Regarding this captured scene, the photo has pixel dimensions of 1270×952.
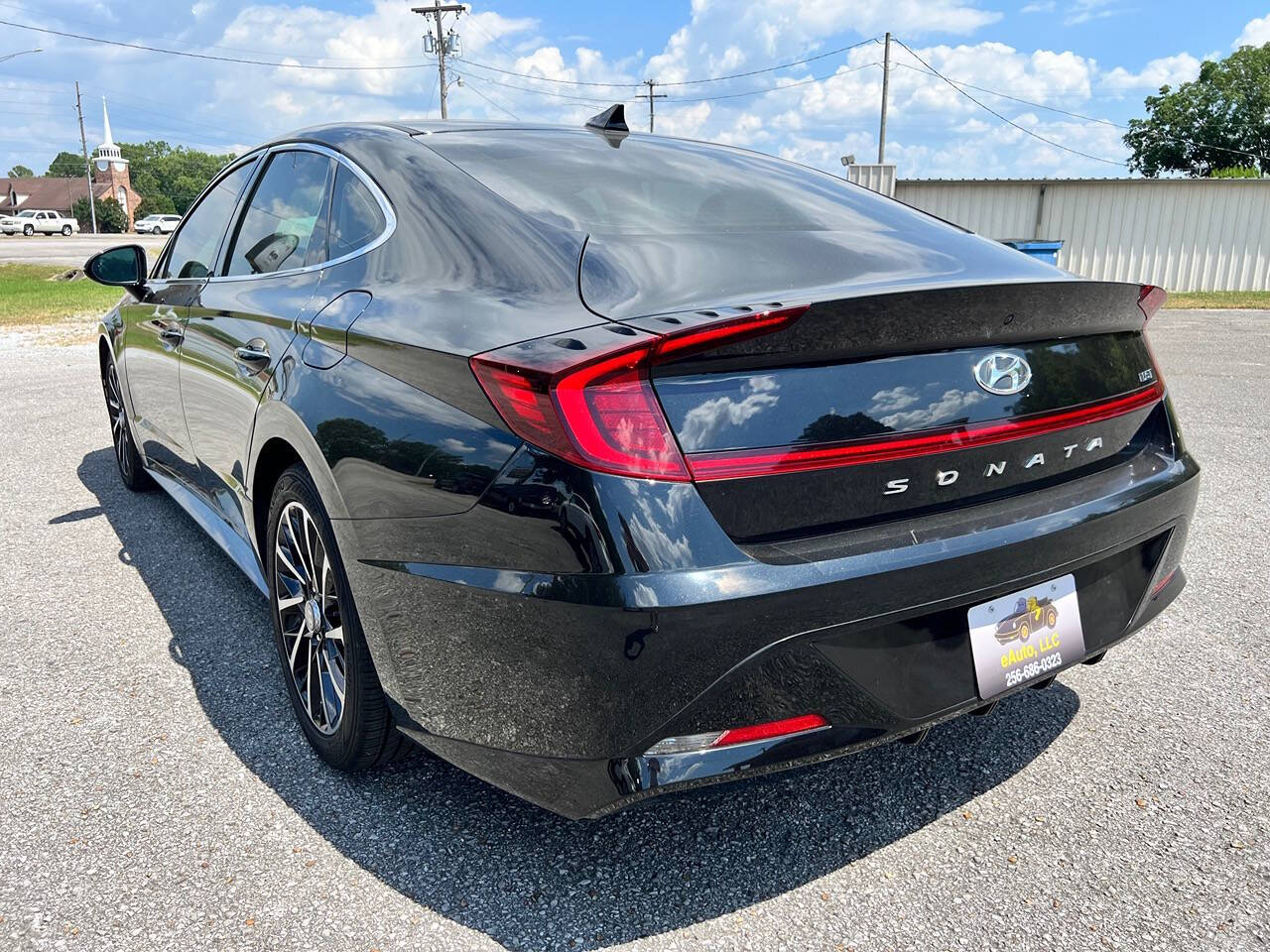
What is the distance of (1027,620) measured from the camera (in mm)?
1970

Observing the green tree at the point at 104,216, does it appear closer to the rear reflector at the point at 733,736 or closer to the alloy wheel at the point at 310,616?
the alloy wheel at the point at 310,616

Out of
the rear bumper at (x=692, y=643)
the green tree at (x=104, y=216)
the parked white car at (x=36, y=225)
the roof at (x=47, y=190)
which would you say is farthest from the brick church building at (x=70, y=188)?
the rear bumper at (x=692, y=643)

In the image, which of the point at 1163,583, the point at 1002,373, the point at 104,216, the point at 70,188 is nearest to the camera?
the point at 1002,373

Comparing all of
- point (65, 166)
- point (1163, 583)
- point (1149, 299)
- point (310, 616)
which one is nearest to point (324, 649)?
point (310, 616)

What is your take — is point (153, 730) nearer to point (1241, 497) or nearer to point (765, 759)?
point (765, 759)

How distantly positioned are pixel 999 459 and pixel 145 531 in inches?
153

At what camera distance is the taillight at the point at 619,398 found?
163 cm

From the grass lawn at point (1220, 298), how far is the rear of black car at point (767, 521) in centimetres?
1712

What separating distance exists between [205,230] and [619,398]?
110 inches

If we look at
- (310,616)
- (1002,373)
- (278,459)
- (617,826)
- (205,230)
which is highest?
(205,230)

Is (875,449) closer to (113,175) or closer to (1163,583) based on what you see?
(1163,583)

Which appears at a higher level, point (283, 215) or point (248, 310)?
point (283, 215)

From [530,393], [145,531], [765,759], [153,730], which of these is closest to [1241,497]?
[765,759]

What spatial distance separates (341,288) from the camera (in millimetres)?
2387
